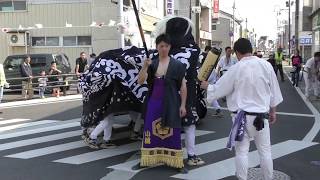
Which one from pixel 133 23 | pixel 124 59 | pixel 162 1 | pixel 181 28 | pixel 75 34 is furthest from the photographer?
pixel 162 1

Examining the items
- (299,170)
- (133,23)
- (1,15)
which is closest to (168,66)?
(299,170)

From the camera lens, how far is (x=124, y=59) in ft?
27.7

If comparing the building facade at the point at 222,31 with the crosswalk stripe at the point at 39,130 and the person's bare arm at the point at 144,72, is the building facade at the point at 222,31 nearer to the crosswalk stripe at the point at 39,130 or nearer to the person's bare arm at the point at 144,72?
the crosswalk stripe at the point at 39,130

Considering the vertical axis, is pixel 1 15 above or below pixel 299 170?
above

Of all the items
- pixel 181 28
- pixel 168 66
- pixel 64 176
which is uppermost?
pixel 181 28

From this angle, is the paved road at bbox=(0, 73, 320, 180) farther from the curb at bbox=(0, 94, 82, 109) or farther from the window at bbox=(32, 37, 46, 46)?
the window at bbox=(32, 37, 46, 46)

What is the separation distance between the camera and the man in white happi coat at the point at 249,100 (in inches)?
223

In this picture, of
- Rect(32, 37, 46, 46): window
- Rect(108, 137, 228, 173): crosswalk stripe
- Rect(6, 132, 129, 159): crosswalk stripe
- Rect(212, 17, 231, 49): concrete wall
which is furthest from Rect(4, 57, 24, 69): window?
Rect(212, 17, 231, 49): concrete wall

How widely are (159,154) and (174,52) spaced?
157cm

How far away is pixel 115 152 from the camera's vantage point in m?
8.42

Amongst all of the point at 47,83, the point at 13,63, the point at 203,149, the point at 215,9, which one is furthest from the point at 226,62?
the point at 215,9

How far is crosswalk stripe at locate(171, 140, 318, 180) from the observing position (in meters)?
6.79

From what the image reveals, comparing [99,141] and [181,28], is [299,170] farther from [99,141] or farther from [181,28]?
[99,141]

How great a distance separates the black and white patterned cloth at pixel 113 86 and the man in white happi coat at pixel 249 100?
8.44 feet
